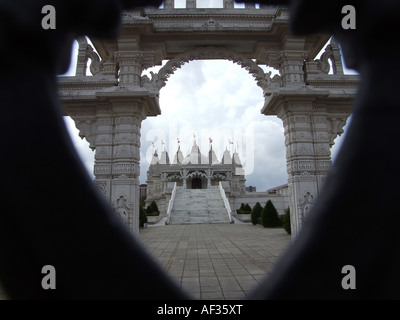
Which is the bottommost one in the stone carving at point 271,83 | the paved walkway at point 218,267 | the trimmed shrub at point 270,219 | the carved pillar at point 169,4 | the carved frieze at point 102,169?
the paved walkway at point 218,267

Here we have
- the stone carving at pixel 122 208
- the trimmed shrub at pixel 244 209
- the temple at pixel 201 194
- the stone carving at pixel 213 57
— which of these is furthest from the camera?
the trimmed shrub at pixel 244 209

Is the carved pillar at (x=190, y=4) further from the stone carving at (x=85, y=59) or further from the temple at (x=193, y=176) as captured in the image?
the temple at (x=193, y=176)

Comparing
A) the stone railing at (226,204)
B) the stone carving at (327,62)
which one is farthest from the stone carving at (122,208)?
the stone railing at (226,204)

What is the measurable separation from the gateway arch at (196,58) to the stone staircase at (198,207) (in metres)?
15.4

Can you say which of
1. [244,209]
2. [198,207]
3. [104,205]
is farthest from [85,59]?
[244,209]

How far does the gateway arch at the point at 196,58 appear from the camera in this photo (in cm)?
696

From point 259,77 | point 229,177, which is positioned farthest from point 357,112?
point 229,177

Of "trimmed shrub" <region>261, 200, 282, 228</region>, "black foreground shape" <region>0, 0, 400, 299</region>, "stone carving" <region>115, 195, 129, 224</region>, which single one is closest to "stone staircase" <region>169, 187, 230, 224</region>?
"trimmed shrub" <region>261, 200, 282, 228</region>

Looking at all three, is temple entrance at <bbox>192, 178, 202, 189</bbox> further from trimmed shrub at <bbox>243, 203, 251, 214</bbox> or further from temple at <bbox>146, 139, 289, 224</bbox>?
trimmed shrub at <bbox>243, 203, 251, 214</bbox>

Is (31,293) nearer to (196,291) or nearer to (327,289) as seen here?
(327,289)

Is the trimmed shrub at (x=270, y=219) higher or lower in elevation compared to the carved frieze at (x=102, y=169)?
lower

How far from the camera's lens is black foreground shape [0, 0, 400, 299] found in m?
0.57

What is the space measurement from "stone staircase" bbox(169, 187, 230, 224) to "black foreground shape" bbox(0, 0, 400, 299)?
851 inches

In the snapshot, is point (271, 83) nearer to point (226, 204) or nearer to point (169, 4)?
point (169, 4)
